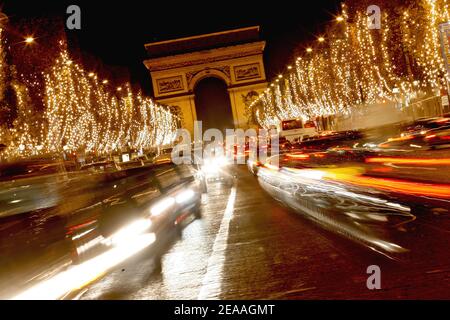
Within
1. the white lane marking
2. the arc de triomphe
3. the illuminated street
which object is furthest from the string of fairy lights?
the arc de triomphe

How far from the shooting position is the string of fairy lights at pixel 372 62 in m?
27.2

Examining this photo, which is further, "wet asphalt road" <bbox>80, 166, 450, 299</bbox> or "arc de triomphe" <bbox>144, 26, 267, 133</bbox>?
"arc de triomphe" <bbox>144, 26, 267, 133</bbox>

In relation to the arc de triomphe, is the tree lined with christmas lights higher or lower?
lower

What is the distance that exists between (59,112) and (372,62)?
834 inches

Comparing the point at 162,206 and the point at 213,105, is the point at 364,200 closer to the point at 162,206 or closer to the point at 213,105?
the point at 162,206

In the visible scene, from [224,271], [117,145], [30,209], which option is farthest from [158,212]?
[117,145]

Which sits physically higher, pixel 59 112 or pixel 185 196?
pixel 59 112

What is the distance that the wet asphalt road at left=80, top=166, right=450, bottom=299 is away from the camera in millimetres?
4941

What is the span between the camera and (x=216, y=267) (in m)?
6.38

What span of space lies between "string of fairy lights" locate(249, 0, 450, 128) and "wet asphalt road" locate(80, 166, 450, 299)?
20.3 meters

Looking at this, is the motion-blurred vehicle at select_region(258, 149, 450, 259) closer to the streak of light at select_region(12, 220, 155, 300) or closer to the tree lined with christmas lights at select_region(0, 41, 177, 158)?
the streak of light at select_region(12, 220, 155, 300)

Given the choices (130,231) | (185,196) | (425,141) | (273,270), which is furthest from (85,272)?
(425,141)
